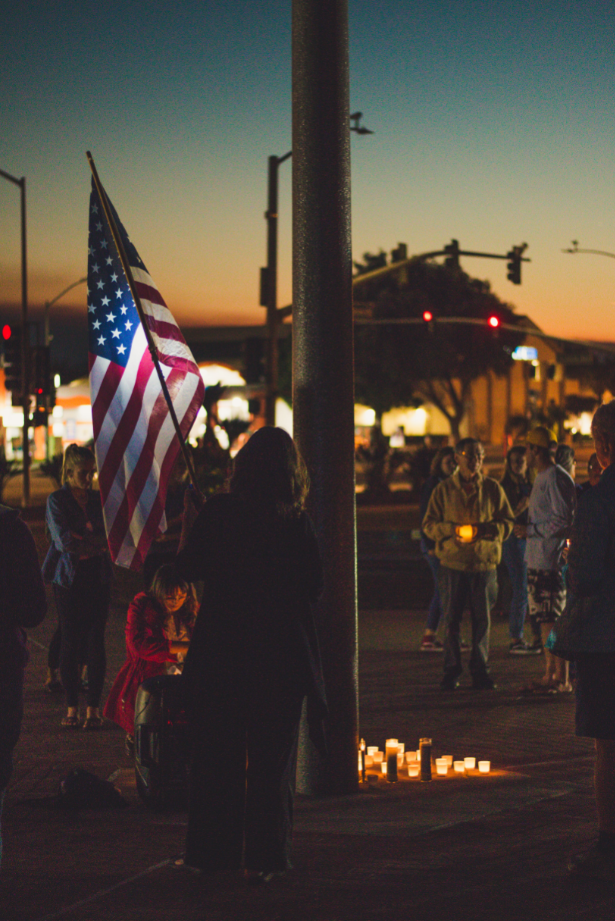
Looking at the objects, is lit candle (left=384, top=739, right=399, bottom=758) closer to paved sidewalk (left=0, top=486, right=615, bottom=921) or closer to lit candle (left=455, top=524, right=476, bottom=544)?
paved sidewalk (left=0, top=486, right=615, bottom=921)

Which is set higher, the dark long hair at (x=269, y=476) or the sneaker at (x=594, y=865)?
the dark long hair at (x=269, y=476)

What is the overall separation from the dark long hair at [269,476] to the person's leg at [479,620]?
4814mm

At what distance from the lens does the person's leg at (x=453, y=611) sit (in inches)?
353

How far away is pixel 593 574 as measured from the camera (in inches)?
180

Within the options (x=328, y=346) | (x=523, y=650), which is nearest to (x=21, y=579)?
(x=328, y=346)

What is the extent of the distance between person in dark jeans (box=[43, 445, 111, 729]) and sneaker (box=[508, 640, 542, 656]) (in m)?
4.26

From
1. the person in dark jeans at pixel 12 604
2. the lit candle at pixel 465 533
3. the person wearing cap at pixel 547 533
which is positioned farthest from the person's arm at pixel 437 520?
the person in dark jeans at pixel 12 604

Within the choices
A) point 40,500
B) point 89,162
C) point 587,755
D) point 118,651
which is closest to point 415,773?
point 587,755

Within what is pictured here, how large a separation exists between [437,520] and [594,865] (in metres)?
4.97

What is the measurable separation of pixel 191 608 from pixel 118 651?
4.87 meters

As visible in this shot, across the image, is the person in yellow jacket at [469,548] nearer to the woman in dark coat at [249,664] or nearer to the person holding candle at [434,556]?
the person holding candle at [434,556]

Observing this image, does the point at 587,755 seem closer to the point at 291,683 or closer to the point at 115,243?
the point at 291,683

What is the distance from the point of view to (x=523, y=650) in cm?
1080

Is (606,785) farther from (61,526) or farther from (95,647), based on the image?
(61,526)
